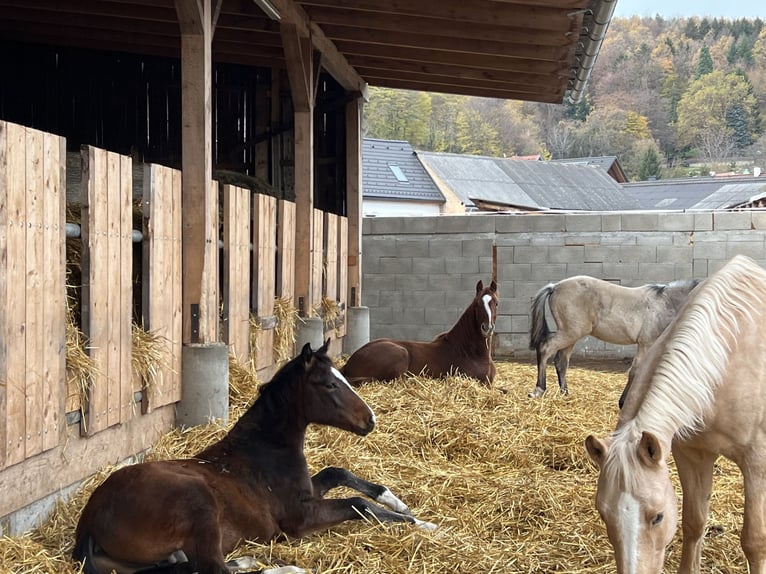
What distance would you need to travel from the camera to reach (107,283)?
384 cm

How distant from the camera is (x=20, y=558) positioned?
113 inches

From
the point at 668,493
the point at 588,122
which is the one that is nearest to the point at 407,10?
the point at 668,493

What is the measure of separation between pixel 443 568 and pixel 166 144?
8.08 m

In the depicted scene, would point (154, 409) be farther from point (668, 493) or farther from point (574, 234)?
point (574, 234)

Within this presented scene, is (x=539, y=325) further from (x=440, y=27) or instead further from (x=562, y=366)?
(x=440, y=27)

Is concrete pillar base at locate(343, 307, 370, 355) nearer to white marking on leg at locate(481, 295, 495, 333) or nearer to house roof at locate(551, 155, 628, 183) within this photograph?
white marking on leg at locate(481, 295, 495, 333)

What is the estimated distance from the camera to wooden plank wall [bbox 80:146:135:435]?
3.68 m

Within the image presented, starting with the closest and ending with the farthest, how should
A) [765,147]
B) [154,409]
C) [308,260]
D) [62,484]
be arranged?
[62,484], [154,409], [308,260], [765,147]

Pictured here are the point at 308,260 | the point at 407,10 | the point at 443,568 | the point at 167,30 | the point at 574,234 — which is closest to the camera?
the point at 443,568

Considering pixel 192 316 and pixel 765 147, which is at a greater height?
pixel 765 147

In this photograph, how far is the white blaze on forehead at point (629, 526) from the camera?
92.6 inches

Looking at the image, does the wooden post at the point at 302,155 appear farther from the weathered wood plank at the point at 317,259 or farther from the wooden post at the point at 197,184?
the wooden post at the point at 197,184

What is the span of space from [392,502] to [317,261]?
446cm

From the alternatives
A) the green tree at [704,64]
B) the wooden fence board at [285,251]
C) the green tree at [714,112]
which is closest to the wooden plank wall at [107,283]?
the wooden fence board at [285,251]
